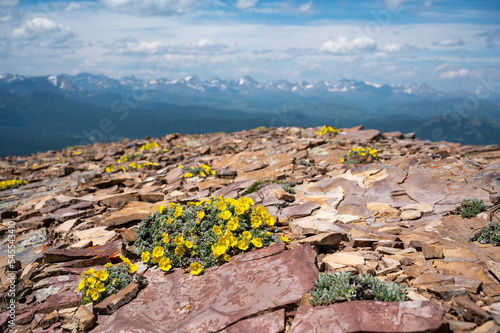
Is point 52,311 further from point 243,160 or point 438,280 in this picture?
point 243,160

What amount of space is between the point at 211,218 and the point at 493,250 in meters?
5.23

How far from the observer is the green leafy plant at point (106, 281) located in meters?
5.32

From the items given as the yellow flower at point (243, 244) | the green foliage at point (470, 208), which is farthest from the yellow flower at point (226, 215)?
the green foliage at point (470, 208)

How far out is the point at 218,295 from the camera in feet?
16.0

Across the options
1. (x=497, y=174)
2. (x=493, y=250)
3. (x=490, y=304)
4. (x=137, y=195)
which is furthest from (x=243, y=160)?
(x=490, y=304)

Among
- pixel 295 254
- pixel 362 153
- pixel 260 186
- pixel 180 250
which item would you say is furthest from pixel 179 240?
pixel 362 153

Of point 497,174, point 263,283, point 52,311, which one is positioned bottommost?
point 52,311

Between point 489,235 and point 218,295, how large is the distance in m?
5.14

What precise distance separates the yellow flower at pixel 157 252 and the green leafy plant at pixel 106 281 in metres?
0.39

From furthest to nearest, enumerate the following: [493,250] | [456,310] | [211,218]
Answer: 1. [211,218]
2. [493,250]
3. [456,310]

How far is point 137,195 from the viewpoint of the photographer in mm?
10070

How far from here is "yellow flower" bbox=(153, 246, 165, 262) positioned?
589 cm

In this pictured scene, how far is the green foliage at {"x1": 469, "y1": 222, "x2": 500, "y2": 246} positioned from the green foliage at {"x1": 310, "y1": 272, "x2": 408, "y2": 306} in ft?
8.39

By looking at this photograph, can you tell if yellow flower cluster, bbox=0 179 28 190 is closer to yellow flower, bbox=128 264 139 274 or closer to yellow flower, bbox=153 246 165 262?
yellow flower, bbox=128 264 139 274
